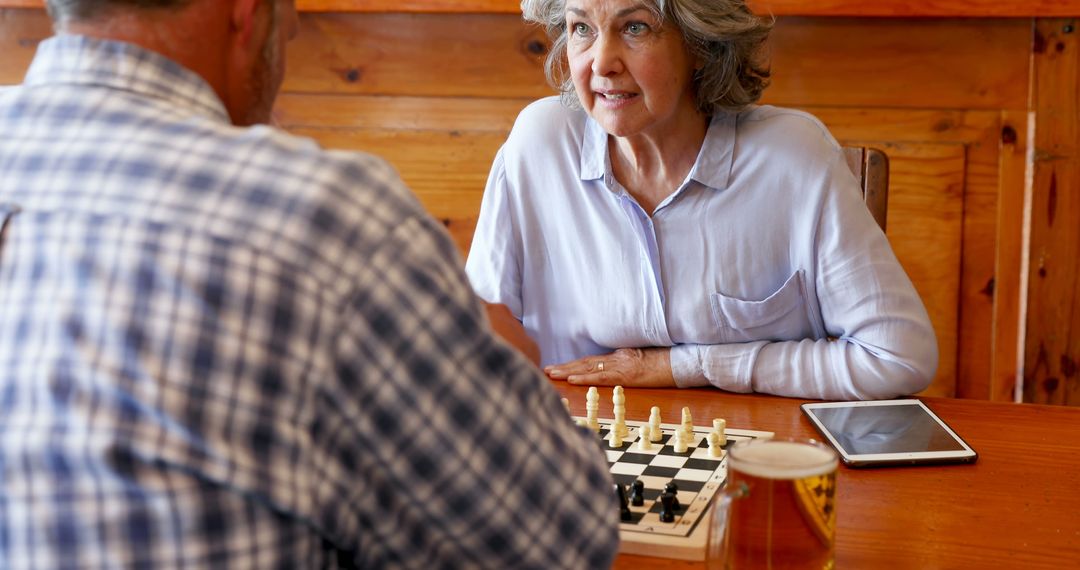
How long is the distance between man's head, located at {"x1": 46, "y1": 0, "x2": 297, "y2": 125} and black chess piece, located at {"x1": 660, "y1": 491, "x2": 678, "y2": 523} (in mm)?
591

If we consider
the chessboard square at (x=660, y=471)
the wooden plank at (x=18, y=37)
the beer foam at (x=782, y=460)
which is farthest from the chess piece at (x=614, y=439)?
the wooden plank at (x=18, y=37)

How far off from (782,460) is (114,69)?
680 mm

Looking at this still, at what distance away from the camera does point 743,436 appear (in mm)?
1560

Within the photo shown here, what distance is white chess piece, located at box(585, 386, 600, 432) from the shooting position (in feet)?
5.28

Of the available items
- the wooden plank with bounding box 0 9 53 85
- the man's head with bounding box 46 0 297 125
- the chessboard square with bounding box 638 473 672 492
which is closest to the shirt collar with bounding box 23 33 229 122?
the man's head with bounding box 46 0 297 125

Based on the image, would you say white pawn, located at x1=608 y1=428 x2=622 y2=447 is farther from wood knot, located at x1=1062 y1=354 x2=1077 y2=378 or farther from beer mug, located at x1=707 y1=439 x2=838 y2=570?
wood knot, located at x1=1062 y1=354 x2=1077 y2=378

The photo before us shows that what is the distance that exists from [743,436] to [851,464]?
6.6 inches

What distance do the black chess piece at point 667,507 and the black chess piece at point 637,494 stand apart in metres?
0.03

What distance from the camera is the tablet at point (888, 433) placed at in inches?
57.0

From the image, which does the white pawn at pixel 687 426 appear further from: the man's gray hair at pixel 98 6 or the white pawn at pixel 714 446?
the man's gray hair at pixel 98 6

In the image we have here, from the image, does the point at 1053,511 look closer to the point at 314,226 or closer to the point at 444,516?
the point at 444,516

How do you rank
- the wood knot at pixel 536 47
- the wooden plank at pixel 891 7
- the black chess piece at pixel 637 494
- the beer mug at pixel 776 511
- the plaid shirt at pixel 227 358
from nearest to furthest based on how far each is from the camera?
the plaid shirt at pixel 227 358, the beer mug at pixel 776 511, the black chess piece at pixel 637 494, the wooden plank at pixel 891 7, the wood knot at pixel 536 47

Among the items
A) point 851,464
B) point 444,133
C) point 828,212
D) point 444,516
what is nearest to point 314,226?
point 444,516

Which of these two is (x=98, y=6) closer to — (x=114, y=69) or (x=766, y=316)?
(x=114, y=69)
